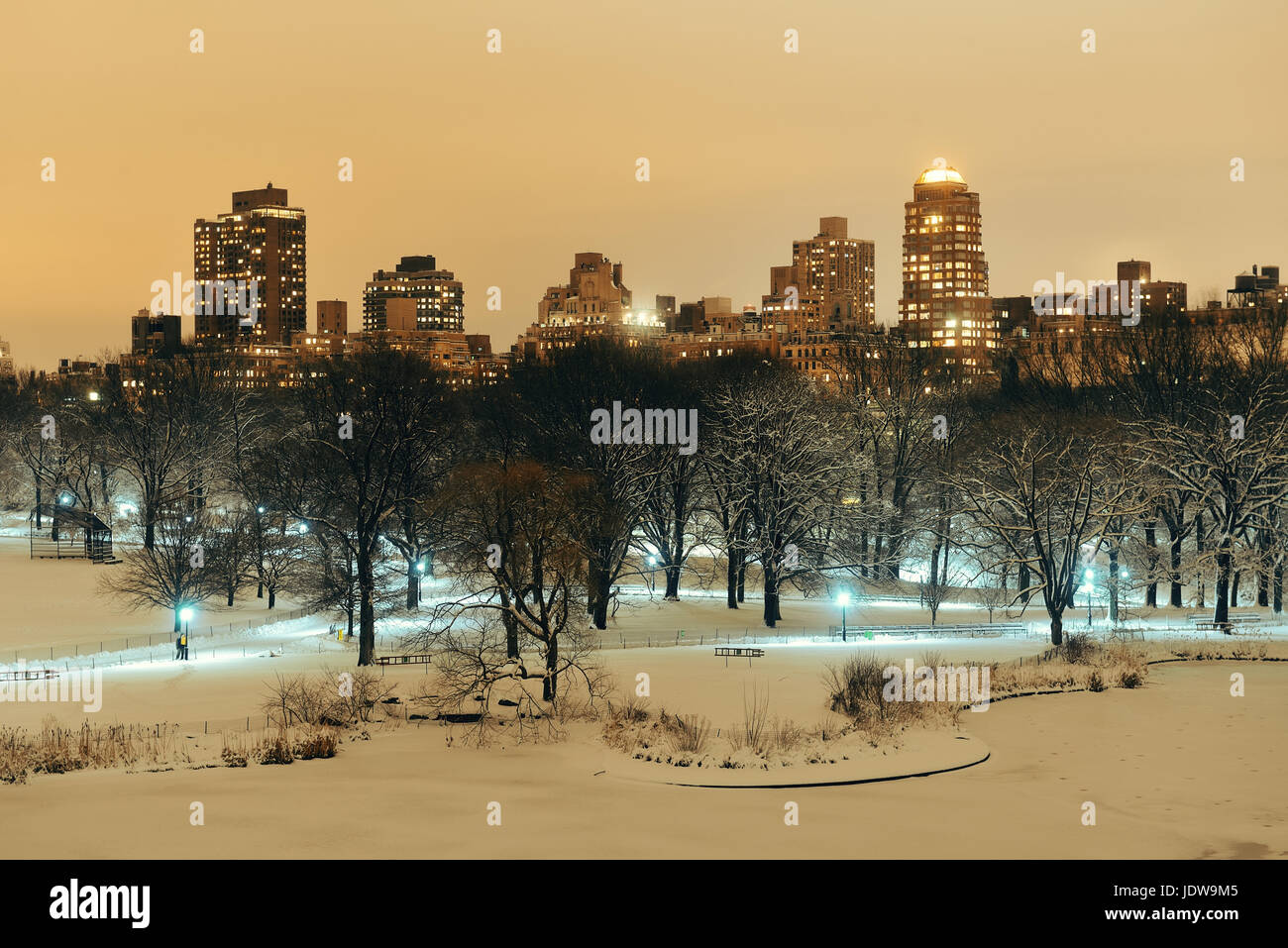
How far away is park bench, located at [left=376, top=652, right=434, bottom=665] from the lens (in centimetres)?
4603

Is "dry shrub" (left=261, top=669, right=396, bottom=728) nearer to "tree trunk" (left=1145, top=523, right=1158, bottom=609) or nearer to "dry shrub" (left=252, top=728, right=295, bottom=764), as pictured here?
"dry shrub" (left=252, top=728, right=295, bottom=764)

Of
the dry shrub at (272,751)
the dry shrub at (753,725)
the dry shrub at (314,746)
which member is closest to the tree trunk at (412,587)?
the dry shrub at (753,725)

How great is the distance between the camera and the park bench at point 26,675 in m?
42.3

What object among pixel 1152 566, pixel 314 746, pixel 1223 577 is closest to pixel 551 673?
pixel 314 746

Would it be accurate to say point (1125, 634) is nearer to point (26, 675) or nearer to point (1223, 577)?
point (1223, 577)

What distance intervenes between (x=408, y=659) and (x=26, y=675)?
1188cm

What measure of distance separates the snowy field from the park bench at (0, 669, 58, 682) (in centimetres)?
216

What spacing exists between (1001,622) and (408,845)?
40.8 metres

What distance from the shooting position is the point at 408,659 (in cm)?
4756

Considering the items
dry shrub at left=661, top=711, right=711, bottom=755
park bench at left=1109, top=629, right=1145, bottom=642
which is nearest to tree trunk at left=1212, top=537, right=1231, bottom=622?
park bench at left=1109, top=629, right=1145, bottom=642

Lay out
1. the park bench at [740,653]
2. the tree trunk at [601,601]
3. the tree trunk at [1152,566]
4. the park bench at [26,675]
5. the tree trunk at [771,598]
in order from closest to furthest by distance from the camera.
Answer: the park bench at [26,675], the park bench at [740,653], the tree trunk at [601,601], the tree trunk at [771,598], the tree trunk at [1152,566]

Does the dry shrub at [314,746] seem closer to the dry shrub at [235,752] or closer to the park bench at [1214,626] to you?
the dry shrub at [235,752]

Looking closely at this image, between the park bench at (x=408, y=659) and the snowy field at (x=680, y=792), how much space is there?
1556 mm
